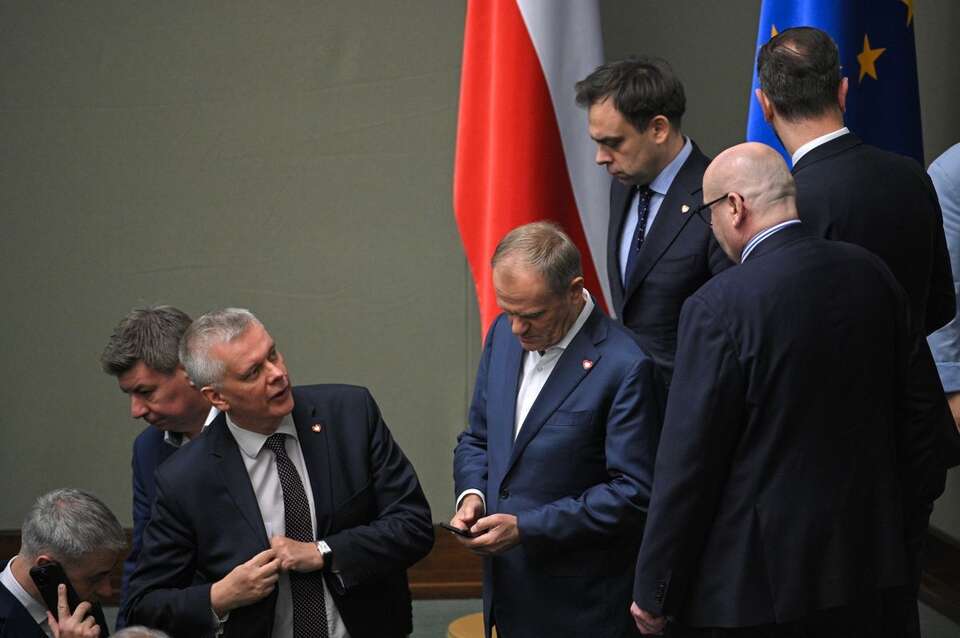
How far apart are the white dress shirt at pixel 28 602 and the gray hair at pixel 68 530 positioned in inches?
2.6

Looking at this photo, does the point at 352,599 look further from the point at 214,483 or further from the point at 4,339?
the point at 4,339

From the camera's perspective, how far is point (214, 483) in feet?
10.1

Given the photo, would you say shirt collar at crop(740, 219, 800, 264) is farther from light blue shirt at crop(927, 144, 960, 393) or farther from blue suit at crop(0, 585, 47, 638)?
blue suit at crop(0, 585, 47, 638)

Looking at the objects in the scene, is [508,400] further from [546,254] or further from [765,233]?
[765,233]

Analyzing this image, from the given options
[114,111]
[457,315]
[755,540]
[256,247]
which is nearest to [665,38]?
[457,315]

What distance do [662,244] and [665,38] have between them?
215cm

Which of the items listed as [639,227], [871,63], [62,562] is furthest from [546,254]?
[871,63]

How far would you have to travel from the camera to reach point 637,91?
3.61 metres

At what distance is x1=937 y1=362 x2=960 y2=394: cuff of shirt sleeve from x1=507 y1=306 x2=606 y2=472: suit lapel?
100cm

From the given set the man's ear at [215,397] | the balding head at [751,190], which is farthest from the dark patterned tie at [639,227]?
the man's ear at [215,397]

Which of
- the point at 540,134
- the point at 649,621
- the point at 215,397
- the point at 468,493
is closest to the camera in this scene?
the point at 649,621

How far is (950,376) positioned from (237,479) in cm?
186

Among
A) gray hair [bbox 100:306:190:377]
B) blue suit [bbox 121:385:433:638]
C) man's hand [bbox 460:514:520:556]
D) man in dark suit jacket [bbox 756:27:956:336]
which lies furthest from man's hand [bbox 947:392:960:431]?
gray hair [bbox 100:306:190:377]

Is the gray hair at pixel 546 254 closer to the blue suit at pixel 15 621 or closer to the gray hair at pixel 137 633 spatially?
the gray hair at pixel 137 633
